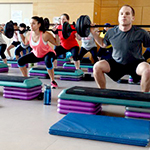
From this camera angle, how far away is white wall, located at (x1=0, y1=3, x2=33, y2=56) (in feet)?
30.3

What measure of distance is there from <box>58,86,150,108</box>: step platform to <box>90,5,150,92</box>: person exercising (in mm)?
335

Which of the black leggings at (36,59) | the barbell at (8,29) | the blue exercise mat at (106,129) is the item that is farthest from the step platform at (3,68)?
the blue exercise mat at (106,129)

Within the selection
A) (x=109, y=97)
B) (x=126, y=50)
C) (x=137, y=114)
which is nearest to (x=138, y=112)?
(x=137, y=114)

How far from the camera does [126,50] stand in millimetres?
2660

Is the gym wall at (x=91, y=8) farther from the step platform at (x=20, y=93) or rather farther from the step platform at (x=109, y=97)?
the step platform at (x=109, y=97)

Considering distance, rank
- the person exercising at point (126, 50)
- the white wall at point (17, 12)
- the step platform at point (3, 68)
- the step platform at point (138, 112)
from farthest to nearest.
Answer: the white wall at point (17, 12), the step platform at point (3, 68), the person exercising at point (126, 50), the step platform at point (138, 112)

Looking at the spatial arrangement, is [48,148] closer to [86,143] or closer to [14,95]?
[86,143]

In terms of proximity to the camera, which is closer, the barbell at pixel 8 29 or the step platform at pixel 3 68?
the barbell at pixel 8 29

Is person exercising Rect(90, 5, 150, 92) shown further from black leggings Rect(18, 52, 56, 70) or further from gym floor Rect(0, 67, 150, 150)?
black leggings Rect(18, 52, 56, 70)

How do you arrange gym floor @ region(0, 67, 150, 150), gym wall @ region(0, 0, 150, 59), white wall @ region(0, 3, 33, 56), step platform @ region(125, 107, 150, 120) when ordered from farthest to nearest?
white wall @ region(0, 3, 33, 56) → gym wall @ region(0, 0, 150, 59) → step platform @ region(125, 107, 150, 120) → gym floor @ region(0, 67, 150, 150)

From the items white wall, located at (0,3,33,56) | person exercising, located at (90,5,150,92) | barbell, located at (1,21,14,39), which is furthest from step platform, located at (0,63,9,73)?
white wall, located at (0,3,33,56)

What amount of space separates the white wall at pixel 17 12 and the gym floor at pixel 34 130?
22.9ft

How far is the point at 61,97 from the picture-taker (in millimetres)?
2416

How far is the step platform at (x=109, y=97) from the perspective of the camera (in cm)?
222
